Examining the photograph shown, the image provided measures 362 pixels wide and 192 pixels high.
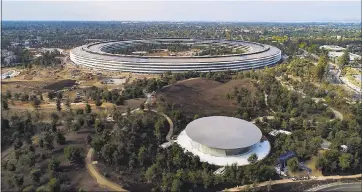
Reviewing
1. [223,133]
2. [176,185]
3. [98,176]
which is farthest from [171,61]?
[176,185]

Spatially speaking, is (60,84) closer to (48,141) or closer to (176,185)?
(48,141)

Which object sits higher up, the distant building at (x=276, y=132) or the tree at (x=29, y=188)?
the tree at (x=29, y=188)

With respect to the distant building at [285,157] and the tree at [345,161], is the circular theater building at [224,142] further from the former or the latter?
the tree at [345,161]

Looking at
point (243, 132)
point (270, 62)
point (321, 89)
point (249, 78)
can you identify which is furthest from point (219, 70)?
point (243, 132)

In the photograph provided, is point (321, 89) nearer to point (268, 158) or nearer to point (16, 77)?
point (268, 158)

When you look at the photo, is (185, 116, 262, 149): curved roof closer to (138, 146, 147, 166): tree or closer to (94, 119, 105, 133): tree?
(138, 146, 147, 166): tree

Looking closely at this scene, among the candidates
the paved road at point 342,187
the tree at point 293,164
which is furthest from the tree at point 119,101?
the paved road at point 342,187
